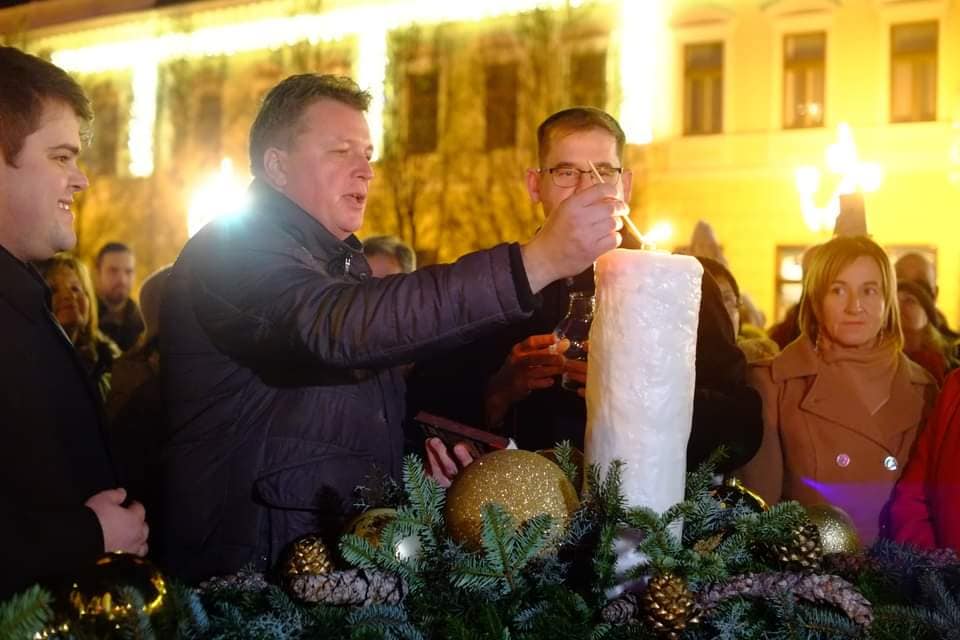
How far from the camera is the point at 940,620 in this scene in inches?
54.4

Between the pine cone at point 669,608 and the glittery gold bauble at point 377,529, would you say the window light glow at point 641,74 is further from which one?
the pine cone at point 669,608

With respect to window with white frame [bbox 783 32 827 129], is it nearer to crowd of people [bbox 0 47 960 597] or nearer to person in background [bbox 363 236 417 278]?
person in background [bbox 363 236 417 278]

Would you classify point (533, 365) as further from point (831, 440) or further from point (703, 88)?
point (703, 88)

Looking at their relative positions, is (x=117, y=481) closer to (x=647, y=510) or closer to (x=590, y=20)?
(x=647, y=510)

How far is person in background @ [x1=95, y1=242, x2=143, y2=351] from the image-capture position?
23.5 ft

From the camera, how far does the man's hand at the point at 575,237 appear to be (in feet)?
5.02

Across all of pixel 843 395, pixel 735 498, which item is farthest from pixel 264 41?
pixel 735 498

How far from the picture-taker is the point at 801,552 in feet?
5.02

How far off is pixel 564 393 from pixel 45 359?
1171 millimetres

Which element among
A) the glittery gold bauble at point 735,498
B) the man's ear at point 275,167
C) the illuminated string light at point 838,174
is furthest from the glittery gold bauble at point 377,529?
the illuminated string light at point 838,174

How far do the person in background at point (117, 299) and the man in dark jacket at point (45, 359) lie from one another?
5228 mm

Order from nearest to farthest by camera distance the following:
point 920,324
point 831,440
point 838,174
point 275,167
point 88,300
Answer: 1. point 275,167
2. point 831,440
3. point 88,300
4. point 920,324
5. point 838,174

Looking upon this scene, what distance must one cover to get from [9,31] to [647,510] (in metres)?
23.4

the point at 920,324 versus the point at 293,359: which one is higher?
the point at 293,359
